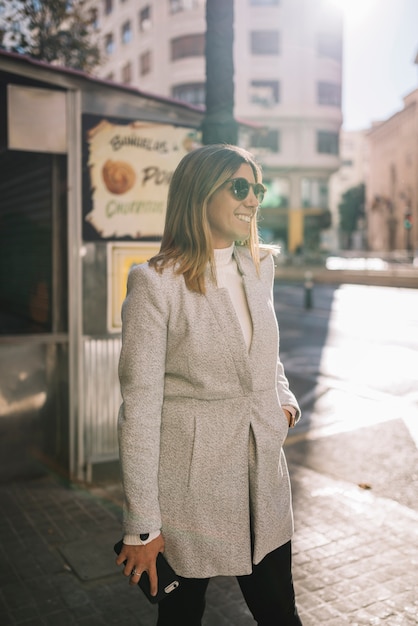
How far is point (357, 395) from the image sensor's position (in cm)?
799

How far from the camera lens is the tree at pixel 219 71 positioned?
4.38 metres

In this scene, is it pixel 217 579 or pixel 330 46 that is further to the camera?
pixel 330 46

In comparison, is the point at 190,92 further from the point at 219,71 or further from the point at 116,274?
the point at 219,71

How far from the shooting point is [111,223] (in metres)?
5.10

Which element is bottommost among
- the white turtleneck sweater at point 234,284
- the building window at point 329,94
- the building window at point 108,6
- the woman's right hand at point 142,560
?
the woman's right hand at point 142,560

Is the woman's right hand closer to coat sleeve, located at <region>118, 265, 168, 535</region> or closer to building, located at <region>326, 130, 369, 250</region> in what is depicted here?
coat sleeve, located at <region>118, 265, 168, 535</region>

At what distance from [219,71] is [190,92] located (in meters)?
40.4

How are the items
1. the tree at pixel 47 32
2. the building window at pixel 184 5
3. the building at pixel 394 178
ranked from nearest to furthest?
1. the tree at pixel 47 32
2. the building window at pixel 184 5
3. the building at pixel 394 178

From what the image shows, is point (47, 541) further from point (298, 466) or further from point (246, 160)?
point (246, 160)

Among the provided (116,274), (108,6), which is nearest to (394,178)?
(108,6)

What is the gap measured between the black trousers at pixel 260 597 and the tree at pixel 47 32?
34.9ft

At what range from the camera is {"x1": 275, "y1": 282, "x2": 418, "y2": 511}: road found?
5.41m

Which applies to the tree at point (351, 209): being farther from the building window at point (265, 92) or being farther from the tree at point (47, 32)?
the tree at point (47, 32)

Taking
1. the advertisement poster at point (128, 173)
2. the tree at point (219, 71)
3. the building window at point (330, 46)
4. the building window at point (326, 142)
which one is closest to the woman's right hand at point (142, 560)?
the tree at point (219, 71)
